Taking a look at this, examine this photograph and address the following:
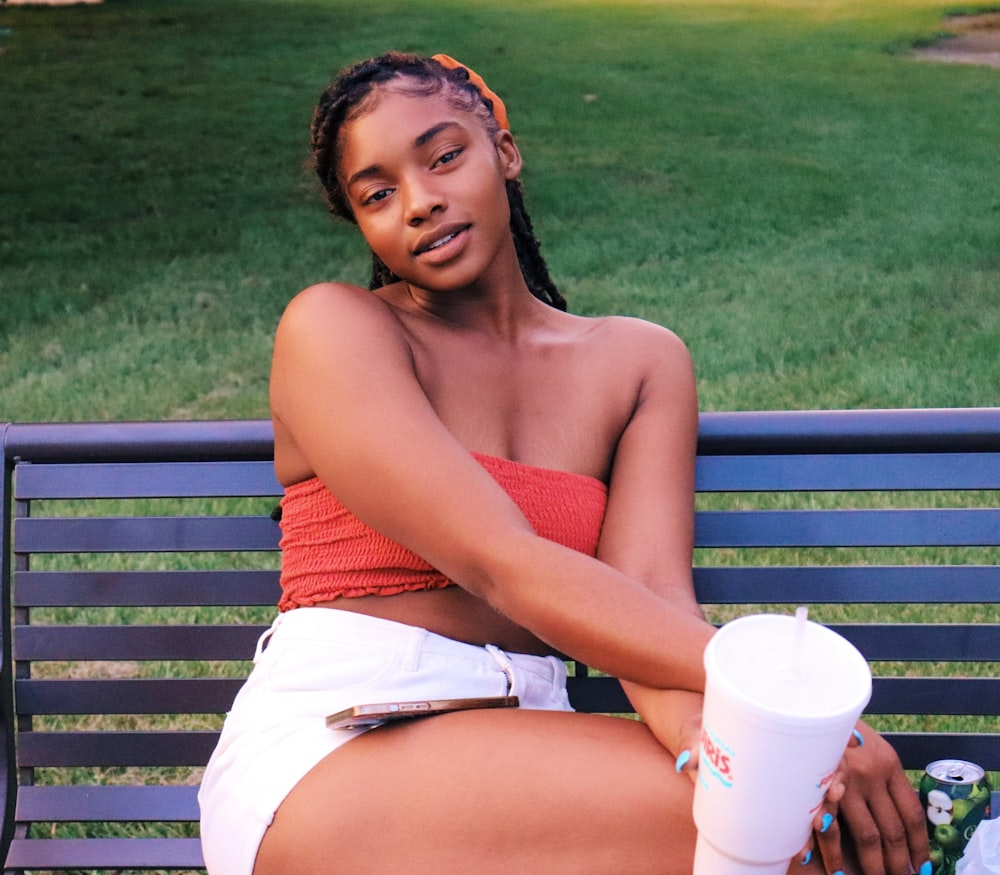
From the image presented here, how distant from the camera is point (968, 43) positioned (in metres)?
12.6

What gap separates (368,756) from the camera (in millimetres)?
1965

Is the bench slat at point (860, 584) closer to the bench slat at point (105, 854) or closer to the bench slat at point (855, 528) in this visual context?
the bench slat at point (855, 528)

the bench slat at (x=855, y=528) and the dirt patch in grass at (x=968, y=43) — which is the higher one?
the dirt patch in grass at (x=968, y=43)

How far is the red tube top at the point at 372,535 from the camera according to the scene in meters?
2.22

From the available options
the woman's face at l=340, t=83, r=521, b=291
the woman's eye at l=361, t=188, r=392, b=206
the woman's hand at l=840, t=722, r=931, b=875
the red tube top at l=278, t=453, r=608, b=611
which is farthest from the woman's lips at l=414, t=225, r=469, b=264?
the woman's hand at l=840, t=722, r=931, b=875

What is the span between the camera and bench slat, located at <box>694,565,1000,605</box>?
8.40 ft

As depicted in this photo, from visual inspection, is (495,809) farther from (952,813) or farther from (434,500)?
(952,813)

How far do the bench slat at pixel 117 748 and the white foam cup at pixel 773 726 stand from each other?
139 cm

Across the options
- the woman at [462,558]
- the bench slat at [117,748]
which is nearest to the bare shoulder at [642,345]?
the woman at [462,558]

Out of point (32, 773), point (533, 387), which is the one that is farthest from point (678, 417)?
point (32, 773)

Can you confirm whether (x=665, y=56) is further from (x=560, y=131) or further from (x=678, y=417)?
(x=678, y=417)

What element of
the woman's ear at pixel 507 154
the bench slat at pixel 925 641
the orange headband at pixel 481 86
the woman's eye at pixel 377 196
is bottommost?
the bench slat at pixel 925 641

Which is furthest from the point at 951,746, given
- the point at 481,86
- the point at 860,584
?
the point at 481,86

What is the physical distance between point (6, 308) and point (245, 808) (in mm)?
6490
